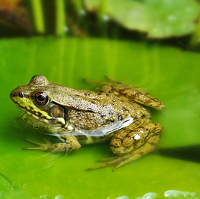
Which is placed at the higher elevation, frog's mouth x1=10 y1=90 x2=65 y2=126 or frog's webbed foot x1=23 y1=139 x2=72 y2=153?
Answer: frog's mouth x1=10 y1=90 x2=65 y2=126

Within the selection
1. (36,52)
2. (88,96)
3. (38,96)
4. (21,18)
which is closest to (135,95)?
(88,96)

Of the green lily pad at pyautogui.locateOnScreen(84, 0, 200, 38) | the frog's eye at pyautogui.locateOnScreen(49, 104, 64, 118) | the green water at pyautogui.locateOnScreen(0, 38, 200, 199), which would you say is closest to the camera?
the green water at pyautogui.locateOnScreen(0, 38, 200, 199)

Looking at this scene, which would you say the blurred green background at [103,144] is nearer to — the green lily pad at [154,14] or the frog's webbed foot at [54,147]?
the frog's webbed foot at [54,147]

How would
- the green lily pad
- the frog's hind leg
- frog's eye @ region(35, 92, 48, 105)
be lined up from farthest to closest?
the green lily pad, the frog's hind leg, frog's eye @ region(35, 92, 48, 105)

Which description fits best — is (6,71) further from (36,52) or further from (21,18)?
Answer: (21,18)

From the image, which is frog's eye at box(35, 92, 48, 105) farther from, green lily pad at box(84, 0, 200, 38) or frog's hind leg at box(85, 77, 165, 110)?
green lily pad at box(84, 0, 200, 38)

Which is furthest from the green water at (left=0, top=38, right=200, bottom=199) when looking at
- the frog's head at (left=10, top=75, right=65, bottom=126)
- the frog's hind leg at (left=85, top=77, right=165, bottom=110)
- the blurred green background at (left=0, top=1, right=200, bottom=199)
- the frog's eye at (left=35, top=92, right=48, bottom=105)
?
the frog's eye at (left=35, top=92, right=48, bottom=105)

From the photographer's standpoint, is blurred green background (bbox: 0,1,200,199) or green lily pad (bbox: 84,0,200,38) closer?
blurred green background (bbox: 0,1,200,199)

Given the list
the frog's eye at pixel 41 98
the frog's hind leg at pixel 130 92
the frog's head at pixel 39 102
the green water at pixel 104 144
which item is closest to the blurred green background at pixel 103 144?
the green water at pixel 104 144
